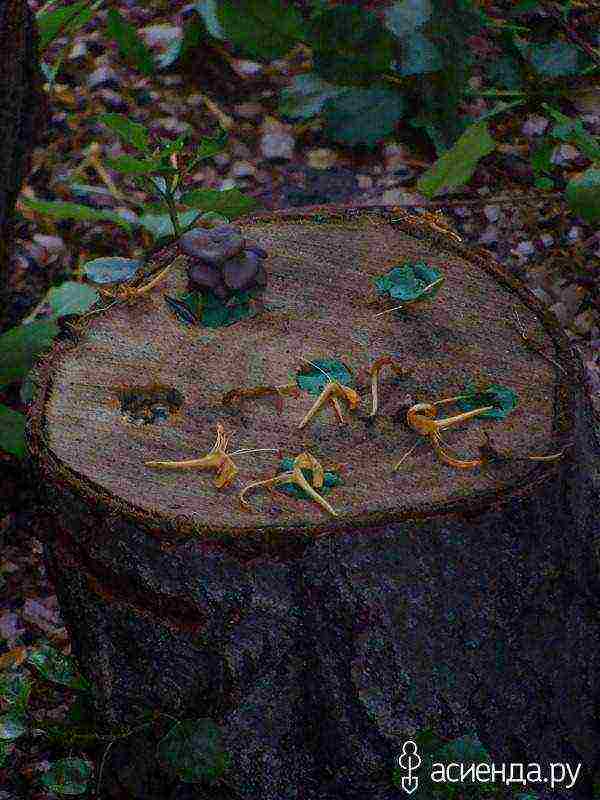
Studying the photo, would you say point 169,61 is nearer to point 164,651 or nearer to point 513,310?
point 513,310

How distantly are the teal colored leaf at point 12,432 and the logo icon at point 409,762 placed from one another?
0.88m

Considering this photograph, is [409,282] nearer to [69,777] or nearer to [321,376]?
[321,376]

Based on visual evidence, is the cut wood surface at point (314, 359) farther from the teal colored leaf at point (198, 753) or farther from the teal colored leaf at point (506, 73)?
the teal colored leaf at point (506, 73)

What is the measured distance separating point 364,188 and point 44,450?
133 cm

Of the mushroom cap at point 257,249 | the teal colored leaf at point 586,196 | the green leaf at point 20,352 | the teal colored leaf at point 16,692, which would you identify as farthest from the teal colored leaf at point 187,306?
the teal colored leaf at point 586,196

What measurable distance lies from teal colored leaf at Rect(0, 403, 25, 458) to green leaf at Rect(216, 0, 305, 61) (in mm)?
1179

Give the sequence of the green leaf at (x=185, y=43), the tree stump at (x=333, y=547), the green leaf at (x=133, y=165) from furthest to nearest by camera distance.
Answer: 1. the green leaf at (x=185, y=43)
2. the green leaf at (x=133, y=165)
3. the tree stump at (x=333, y=547)

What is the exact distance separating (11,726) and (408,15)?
1707 mm

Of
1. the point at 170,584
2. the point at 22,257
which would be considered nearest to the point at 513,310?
the point at 170,584

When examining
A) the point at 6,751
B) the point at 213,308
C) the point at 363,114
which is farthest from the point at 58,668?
the point at 363,114

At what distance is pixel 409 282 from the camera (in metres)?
1.38

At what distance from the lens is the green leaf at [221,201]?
1546 millimetres

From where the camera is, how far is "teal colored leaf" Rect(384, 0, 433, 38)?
217 cm

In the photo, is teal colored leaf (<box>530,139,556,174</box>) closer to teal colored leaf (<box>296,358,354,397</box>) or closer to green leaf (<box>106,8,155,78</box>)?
green leaf (<box>106,8,155,78</box>)
